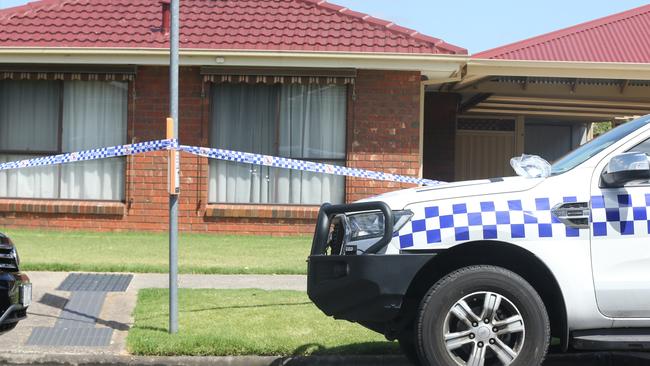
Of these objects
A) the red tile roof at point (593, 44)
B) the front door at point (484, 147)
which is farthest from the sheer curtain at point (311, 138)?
the front door at point (484, 147)

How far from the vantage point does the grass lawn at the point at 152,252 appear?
34.2ft

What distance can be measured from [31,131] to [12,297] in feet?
29.6

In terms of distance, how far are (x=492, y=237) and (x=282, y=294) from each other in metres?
3.85

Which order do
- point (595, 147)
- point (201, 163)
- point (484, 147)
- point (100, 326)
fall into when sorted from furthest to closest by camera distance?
1. point (484, 147)
2. point (201, 163)
3. point (100, 326)
4. point (595, 147)

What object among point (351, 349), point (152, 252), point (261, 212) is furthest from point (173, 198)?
point (261, 212)

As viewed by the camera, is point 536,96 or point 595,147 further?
point 536,96

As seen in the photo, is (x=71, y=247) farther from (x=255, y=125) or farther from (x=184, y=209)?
(x=255, y=125)

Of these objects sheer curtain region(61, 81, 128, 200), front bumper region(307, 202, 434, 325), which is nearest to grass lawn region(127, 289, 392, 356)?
front bumper region(307, 202, 434, 325)

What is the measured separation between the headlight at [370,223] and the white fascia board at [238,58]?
785 cm

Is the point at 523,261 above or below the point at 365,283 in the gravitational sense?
above

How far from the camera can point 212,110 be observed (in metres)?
14.2

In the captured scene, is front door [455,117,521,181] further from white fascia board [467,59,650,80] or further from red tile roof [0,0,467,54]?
red tile roof [0,0,467,54]

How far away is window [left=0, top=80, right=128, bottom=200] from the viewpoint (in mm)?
14266

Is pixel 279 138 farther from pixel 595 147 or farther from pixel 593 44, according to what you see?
pixel 595 147
